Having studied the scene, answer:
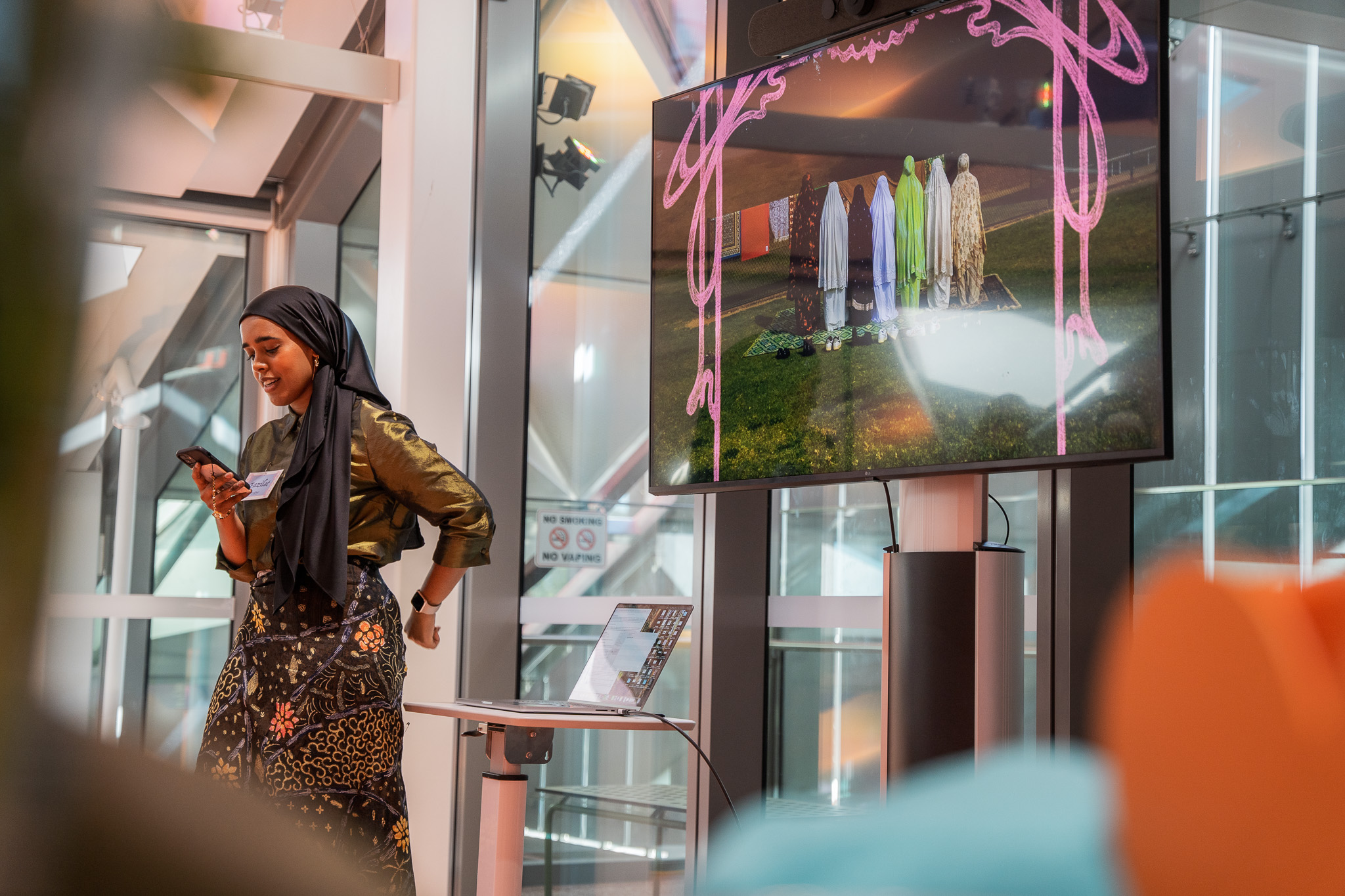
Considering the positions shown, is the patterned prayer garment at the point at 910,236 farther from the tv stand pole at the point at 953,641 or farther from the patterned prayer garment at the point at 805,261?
the tv stand pole at the point at 953,641

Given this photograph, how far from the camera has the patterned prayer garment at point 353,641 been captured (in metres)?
2.39

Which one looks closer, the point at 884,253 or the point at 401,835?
the point at 884,253

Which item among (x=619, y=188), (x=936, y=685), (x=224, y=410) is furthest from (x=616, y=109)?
(x=224, y=410)

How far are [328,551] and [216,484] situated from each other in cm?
58

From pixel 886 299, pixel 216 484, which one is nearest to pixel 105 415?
pixel 216 484

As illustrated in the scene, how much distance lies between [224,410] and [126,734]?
5.75m

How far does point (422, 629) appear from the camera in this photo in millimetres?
2766

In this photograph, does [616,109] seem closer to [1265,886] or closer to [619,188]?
[619,188]

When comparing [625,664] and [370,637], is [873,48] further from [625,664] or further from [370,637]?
[370,637]

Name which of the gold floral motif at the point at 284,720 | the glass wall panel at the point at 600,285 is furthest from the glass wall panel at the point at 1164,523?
the gold floral motif at the point at 284,720

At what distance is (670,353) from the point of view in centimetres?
266

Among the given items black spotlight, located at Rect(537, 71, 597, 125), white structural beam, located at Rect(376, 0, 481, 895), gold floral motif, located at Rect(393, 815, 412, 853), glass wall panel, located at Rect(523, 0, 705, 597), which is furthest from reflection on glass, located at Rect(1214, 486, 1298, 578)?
black spotlight, located at Rect(537, 71, 597, 125)

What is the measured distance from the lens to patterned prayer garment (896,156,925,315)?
6.77 feet

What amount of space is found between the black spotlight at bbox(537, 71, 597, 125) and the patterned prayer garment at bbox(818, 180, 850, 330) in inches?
66.7
